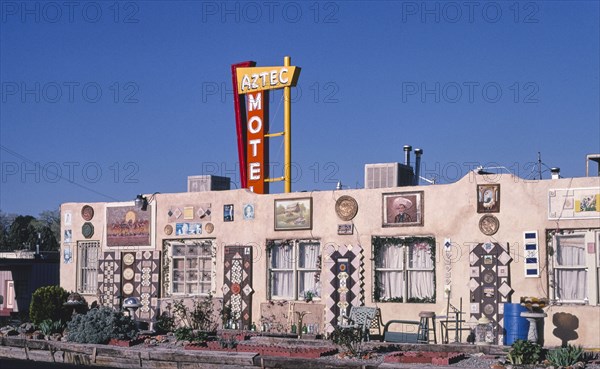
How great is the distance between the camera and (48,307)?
1103 inches

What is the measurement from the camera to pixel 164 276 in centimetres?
2917

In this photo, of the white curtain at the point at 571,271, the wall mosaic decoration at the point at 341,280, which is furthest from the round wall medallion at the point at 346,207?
the white curtain at the point at 571,271

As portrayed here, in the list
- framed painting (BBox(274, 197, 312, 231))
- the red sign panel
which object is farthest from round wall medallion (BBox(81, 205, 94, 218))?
framed painting (BBox(274, 197, 312, 231))

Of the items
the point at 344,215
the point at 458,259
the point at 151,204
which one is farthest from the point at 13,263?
the point at 458,259

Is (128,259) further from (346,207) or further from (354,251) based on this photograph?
(354,251)

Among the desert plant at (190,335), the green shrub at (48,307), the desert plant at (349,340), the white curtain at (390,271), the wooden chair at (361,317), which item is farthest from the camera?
the green shrub at (48,307)

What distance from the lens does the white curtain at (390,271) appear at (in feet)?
82.2

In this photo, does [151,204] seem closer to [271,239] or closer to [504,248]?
[271,239]

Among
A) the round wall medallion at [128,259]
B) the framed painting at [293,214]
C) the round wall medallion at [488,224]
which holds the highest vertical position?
the framed painting at [293,214]

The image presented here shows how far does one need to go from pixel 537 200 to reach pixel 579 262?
1782 mm

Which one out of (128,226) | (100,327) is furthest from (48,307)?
(100,327)

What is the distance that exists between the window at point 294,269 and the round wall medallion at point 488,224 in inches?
196

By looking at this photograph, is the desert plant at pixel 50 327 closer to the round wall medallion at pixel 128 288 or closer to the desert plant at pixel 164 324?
the desert plant at pixel 164 324

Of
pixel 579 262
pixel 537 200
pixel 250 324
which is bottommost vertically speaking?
pixel 250 324
